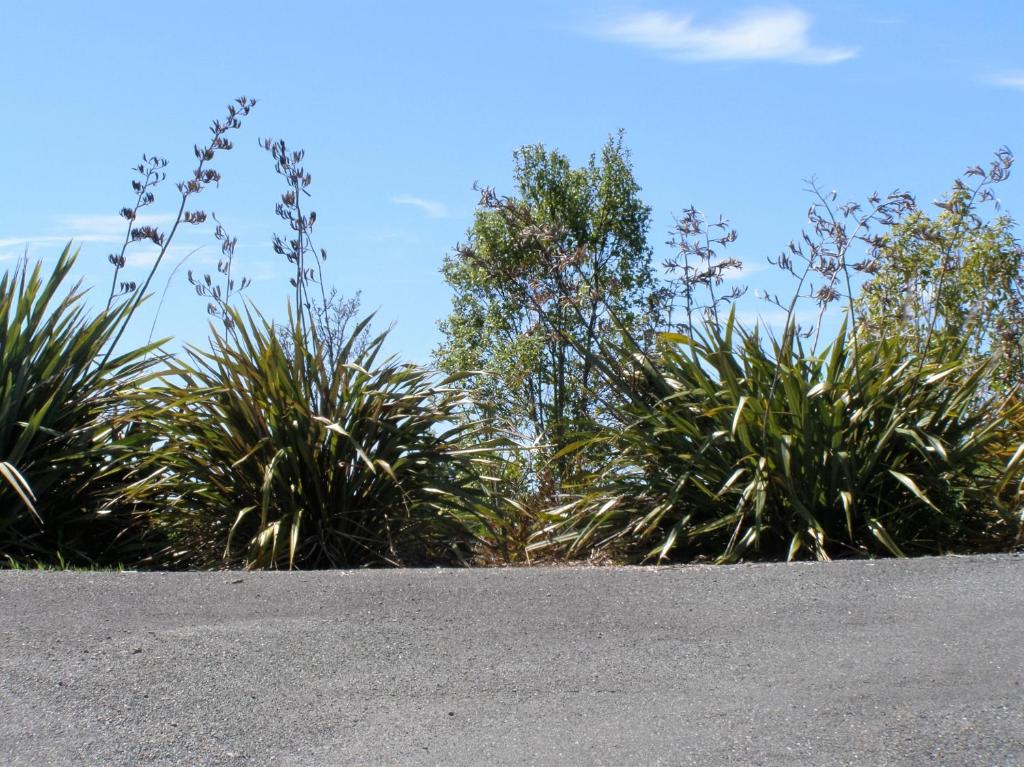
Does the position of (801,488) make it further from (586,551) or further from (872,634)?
(872,634)

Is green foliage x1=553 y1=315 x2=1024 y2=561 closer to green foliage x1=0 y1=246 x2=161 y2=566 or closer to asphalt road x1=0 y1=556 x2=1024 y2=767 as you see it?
asphalt road x1=0 y1=556 x2=1024 y2=767

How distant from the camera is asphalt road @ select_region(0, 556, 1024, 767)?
347cm

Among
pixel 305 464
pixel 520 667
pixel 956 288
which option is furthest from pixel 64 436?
pixel 956 288

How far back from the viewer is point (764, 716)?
364 cm

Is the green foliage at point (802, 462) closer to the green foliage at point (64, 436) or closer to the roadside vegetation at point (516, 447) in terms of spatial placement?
the roadside vegetation at point (516, 447)

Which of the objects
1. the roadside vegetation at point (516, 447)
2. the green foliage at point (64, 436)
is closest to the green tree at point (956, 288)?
the roadside vegetation at point (516, 447)

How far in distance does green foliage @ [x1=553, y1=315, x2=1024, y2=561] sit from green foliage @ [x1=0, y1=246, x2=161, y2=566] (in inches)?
117

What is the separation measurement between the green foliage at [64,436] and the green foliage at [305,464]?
1.01ft

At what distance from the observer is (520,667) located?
412 cm

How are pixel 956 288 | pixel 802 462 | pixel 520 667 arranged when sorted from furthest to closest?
pixel 956 288 < pixel 802 462 < pixel 520 667

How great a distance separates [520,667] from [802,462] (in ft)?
10.1

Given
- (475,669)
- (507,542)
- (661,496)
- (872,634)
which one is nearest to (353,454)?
(507,542)

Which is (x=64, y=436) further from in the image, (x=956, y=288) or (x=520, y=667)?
(x=956, y=288)

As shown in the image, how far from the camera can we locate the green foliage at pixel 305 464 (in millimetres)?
7016
